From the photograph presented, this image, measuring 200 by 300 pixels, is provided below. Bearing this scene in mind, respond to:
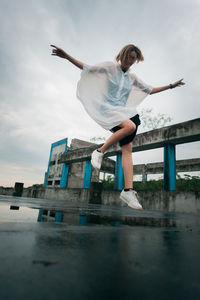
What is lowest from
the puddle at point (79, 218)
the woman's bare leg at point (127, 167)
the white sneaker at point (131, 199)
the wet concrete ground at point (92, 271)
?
the puddle at point (79, 218)

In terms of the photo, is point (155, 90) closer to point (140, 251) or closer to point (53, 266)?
point (140, 251)

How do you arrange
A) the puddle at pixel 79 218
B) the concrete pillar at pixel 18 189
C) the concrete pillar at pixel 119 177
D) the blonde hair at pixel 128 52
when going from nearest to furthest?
the puddle at pixel 79 218, the blonde hair at pixel 128 52, the concrete pillar at pixel 119 177, the concrete pillar at pixel 18 189

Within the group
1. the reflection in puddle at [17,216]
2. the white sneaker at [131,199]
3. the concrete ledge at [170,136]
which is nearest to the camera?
the reflection in puddle at [17,216]

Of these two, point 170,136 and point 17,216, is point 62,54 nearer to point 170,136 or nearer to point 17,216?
point 17,216

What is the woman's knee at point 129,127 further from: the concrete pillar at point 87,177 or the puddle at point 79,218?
the concrete pillar at point 87,177

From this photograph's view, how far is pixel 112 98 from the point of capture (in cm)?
272

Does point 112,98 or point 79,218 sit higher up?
point 112,98

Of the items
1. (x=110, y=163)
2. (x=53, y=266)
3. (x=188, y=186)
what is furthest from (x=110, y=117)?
(x=110, y=163)

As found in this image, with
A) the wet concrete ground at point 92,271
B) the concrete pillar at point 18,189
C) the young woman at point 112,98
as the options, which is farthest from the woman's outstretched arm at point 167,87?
the concrete pillar at point 18,189

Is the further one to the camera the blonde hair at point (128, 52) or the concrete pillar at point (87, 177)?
the concrete pillar at point (87, 177)

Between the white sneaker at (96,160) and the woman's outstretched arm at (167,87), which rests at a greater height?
the woman's outstretched arm at (167,87)

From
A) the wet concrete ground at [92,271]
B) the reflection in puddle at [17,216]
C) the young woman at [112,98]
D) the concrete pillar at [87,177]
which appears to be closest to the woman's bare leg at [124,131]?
the young woman at [112,98]

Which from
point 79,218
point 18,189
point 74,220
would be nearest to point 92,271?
point 74,220

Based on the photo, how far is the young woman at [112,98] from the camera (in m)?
2.54
